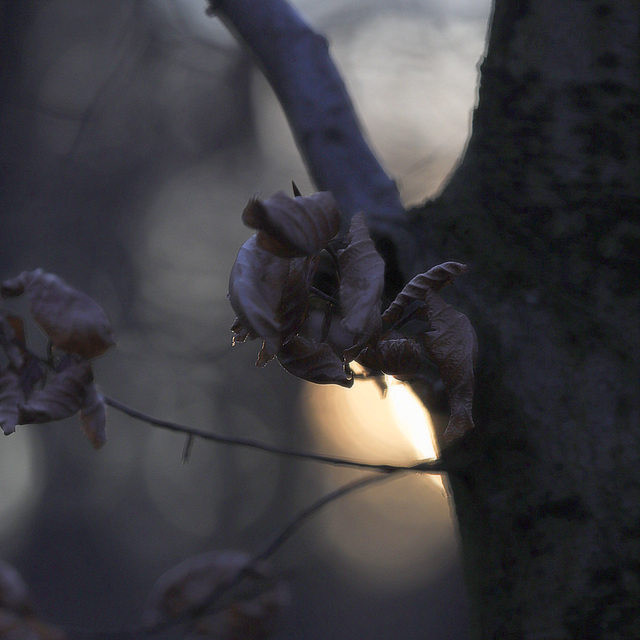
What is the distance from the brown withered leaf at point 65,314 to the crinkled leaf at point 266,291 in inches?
11.8

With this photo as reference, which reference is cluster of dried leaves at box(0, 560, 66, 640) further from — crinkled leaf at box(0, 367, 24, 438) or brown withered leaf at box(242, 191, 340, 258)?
brown withered leaf at box(242, 191, 340, 258)

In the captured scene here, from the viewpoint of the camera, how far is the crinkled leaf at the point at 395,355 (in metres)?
0.75

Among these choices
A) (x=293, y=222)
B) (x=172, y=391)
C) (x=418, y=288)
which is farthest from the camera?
(x=172, y=391)

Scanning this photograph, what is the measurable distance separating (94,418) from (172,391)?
512 inches

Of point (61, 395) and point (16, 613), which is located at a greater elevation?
point (61, 395)

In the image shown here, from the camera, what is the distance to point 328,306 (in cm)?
77

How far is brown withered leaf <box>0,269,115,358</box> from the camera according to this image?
86 centimetres

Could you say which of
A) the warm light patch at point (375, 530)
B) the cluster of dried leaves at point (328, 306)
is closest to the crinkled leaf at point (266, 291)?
the cluster of dried leaves at point (328, 306)

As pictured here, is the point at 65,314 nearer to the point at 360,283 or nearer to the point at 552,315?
the point at 360,283

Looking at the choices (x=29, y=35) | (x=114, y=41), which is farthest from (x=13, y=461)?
(x=114, y=41)

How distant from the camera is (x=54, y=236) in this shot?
1059cm

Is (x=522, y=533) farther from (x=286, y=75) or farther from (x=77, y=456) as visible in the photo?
(x=77, y=456)

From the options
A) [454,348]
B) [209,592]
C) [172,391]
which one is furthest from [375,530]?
[454,348]

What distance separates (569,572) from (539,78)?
0.82 meters
